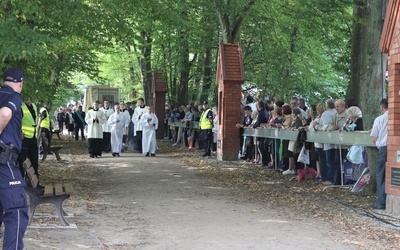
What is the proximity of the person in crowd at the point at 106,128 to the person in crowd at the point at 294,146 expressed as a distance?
9.11 metres

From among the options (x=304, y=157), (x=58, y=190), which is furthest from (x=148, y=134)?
(x=58, y=190)

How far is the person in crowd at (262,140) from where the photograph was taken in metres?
20.2

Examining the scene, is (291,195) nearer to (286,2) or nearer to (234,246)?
(234,246)

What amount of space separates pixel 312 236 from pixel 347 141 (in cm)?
468

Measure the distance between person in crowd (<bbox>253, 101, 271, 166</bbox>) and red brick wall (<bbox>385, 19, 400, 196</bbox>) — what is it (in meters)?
8.46

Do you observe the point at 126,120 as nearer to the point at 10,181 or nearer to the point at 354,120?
the point at 354,120

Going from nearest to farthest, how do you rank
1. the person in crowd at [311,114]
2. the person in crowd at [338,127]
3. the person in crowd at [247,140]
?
the person in crowd at [338,127], the person in crowd at [311,114], the person in crowd at [247,140]

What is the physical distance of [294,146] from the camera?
16516mm

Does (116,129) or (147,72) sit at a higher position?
(147,72)

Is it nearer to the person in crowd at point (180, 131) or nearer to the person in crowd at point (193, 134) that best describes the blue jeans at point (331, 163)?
the person in crowd at point (193, 134)

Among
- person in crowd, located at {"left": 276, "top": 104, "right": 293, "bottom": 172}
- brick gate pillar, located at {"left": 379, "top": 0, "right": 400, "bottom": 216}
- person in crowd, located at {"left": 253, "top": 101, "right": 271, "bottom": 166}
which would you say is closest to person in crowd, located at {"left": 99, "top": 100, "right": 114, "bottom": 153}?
person in crowd, located at {"left": 253, "top": 101, "right": 271, "bottom": 166}

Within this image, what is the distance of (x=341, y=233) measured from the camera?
952 cm

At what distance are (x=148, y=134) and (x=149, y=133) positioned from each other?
0.05 m

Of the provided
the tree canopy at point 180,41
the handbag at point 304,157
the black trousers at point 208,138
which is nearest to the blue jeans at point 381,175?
the handbag at point 304,157
